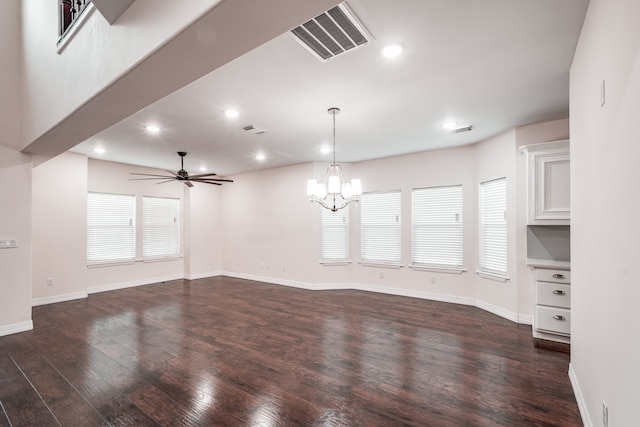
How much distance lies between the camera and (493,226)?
4.95 meters

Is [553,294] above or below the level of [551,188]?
below

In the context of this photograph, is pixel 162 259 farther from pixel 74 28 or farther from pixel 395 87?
pixel 395 87

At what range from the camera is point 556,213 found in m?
3.63

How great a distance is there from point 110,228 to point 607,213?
7907 mm

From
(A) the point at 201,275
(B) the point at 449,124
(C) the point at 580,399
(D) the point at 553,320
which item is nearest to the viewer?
(C) the point at 580,399

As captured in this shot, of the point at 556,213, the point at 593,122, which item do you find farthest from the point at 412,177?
the point at 593,122

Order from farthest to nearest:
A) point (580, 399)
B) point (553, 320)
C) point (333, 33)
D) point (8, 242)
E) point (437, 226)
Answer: point (437, 226) < point (8, 242) < point (553, 320) < point (580, 399) < point (333, 33)

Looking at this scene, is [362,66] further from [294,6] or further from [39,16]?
[39,16]

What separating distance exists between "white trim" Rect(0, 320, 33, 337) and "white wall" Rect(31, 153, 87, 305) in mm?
1485

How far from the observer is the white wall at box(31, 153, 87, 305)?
5.30 m

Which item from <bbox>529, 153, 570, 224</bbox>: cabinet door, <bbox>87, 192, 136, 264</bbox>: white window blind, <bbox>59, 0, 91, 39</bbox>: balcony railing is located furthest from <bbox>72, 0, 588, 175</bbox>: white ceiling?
<bbox>87, 192, 136, 264</bbox>: white window blind

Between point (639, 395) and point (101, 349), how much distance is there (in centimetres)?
450

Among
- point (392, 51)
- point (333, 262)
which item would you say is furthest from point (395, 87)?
point (333, 262)

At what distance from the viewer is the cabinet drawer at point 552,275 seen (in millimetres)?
3547
